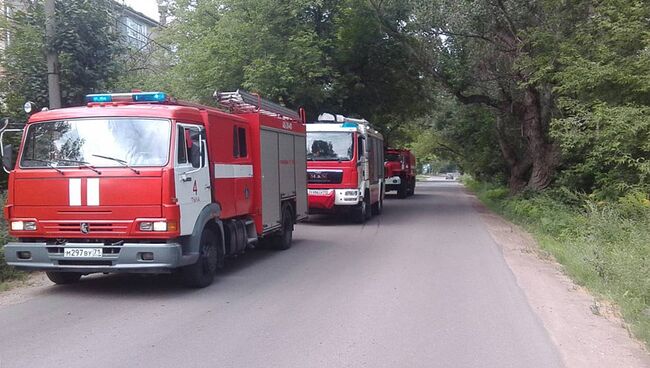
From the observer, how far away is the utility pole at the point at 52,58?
37.3ft

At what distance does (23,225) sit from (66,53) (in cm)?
468

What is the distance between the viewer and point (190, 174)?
9109 mm

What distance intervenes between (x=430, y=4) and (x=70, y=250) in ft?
54.3

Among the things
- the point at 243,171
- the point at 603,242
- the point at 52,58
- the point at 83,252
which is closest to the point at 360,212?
the point at 603,242

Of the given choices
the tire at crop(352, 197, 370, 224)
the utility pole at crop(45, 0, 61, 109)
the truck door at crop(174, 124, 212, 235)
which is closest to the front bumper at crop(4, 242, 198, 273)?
the truck door at crop(174, 124, 212, 235)

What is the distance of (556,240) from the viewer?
50.5ft

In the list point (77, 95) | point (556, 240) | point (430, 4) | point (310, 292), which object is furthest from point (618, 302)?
point (430, 4)

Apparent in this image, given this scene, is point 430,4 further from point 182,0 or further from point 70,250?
point 70,250

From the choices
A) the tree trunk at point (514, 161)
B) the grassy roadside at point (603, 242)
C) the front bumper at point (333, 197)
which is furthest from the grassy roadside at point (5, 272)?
the tree trunk at point (514, 161)

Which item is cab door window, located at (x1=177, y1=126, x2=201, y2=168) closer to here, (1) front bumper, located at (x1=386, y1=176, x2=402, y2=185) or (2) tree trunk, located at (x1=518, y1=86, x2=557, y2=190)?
(2) tree trunk, located at (x1=518, y1=86, x2=557, y2=190)

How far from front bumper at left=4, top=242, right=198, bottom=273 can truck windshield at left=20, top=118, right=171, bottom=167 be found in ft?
3.57

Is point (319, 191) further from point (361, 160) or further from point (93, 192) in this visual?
point (93, 192)

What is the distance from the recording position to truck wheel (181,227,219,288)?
369 inches

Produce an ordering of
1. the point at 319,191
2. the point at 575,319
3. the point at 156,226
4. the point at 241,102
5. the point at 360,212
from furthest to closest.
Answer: the point at 360,212 < the point at 319,191 < the point at 241,102 < the point at 156,226 < the point at 575,319
